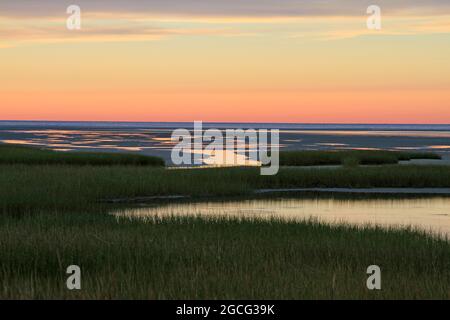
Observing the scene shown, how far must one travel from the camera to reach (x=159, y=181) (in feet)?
107

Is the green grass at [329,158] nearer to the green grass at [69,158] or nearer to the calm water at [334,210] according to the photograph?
the green grass at [69,158]

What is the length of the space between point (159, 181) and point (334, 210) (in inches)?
348

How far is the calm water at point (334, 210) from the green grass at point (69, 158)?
17.7 meters

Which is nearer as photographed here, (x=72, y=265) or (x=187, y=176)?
(x=72, y=265)

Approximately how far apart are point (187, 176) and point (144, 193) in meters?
4.68

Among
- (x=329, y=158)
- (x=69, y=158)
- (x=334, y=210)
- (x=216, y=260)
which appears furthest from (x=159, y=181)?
(x=329, y=158)

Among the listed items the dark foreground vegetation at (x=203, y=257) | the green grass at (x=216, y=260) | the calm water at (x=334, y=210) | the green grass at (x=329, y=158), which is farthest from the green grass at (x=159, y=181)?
the green grass at (x=329, y=158)

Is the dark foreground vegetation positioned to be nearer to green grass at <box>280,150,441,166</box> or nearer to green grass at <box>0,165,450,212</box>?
green grass at <box>0,165,450,212</box>

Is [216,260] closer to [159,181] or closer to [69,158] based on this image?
[159,181]

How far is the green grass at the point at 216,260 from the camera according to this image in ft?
39.6
